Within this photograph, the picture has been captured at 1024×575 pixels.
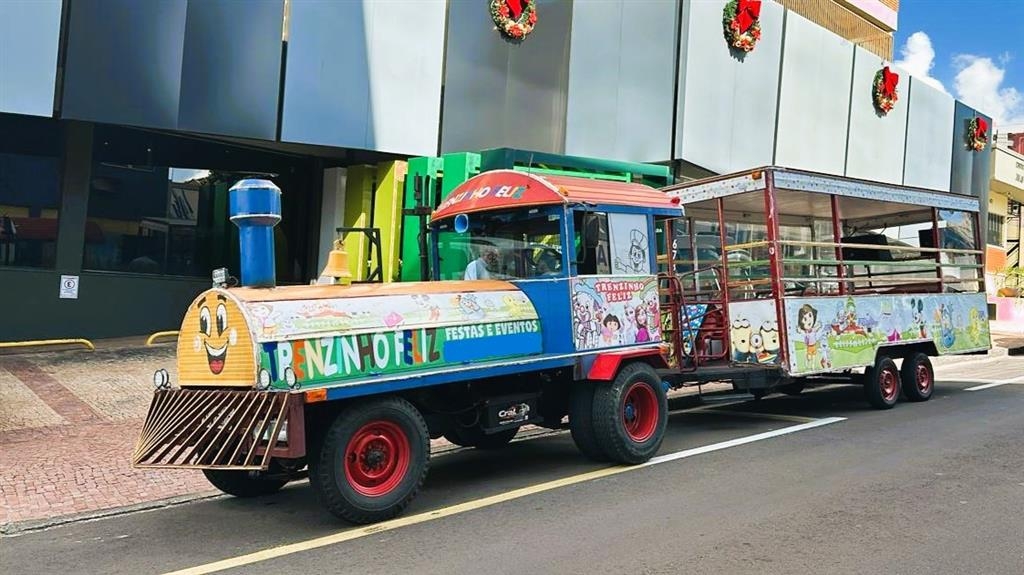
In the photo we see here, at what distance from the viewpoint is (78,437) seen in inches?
330

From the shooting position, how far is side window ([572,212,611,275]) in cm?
696

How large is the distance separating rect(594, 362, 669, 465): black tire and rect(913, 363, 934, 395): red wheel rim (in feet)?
18.8

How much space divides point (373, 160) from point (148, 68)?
4.48 meters

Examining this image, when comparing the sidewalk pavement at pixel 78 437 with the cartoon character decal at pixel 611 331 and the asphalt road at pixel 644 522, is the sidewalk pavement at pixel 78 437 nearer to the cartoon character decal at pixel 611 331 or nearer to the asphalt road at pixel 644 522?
the asphalt road at pixel 644 522

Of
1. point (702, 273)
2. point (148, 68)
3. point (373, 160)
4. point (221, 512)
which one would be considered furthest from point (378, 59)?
point (221, 512)

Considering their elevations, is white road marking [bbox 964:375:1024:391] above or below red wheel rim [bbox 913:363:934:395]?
below

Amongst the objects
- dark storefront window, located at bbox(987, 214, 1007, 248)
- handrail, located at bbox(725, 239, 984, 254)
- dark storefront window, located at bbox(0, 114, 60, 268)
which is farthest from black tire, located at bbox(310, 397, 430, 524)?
dark storefront window, located at bbox(987, 214, 1007, 248)

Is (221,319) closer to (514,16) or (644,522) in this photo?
(644,522)

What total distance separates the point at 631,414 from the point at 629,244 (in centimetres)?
160

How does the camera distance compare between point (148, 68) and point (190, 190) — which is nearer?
point (148, 68)

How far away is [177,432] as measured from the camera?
5555mm

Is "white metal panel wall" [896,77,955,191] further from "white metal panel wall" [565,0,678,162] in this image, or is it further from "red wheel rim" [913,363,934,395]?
"red wheel rim" [913,363,934,395]

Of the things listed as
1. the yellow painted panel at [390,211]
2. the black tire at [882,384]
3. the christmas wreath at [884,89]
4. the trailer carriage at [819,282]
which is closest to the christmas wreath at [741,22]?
the christmas wreath at [884,89]

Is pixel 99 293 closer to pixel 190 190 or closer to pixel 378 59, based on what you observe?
pixel 190 190
